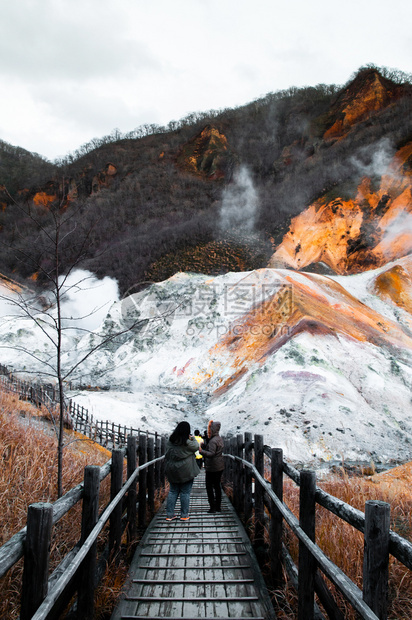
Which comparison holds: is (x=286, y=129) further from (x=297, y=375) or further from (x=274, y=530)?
(x=274, y=530)

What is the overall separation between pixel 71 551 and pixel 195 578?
143cm

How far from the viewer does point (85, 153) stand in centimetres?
10631

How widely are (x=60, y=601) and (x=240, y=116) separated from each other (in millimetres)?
115632

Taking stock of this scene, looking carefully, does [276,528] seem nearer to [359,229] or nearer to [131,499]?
[131,499]

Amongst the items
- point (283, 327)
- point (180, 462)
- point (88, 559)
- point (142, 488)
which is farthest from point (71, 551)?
point (283, 327)

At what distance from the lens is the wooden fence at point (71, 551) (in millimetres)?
1908

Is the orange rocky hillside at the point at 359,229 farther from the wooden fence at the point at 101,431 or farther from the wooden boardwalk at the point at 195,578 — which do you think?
the wooden boardwalk at the point at 195,578

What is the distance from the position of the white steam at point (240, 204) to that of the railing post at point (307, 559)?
52.4m

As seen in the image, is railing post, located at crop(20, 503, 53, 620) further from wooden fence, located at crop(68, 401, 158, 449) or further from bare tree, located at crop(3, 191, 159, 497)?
wooden fence, located at crop(68, 401, 158, 449)

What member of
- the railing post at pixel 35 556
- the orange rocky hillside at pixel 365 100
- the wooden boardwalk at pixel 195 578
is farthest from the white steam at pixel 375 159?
the railing post at pixel 35 556

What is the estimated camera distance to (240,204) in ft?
229

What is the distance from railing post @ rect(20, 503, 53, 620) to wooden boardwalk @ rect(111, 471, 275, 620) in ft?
3.72

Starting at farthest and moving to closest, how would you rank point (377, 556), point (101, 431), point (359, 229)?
point (359, 229) < point (101, 431) < point (377, 556)

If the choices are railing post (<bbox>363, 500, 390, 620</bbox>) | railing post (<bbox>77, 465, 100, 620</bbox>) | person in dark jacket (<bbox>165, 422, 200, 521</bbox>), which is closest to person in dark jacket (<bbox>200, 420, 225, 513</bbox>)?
person in dark jacket (<bbox>165, 422, 200, 521</bbox>)
